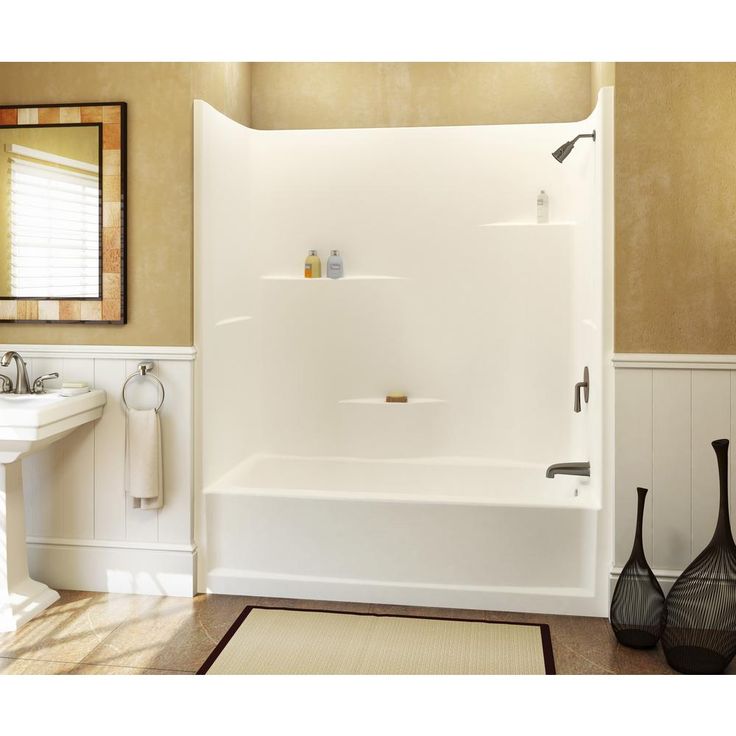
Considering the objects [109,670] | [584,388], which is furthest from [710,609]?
[109,670]

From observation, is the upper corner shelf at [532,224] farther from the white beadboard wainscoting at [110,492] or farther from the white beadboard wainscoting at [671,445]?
the white beadboard wainscoting at [110,492]

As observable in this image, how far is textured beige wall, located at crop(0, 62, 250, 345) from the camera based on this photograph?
305 centimetres

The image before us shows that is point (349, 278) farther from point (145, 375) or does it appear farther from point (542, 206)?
point (145, 375)

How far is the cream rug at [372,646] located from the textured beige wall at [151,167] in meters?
1.23

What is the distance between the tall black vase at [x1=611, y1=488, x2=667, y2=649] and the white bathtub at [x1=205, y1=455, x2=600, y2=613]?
0.91 feet

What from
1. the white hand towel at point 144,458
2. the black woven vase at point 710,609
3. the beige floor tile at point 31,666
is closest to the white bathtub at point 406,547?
the white hand towel at point 144,458

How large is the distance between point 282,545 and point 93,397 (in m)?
1.00

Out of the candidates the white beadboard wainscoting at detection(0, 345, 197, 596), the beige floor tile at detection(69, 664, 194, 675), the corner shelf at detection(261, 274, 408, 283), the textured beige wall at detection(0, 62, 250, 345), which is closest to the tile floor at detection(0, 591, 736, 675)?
the beige floor tile at detection(69, 664, 194, 675)

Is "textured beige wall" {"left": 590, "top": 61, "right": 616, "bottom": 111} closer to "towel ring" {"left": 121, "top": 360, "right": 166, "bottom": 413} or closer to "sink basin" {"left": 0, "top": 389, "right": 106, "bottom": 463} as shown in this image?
"towel ring" {"left": 121, "top": 360, "right": 166, "bottom": 413}

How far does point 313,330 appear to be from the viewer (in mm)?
3932

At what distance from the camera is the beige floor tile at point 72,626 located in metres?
2.61

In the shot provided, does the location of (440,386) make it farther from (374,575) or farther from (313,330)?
(374,575)

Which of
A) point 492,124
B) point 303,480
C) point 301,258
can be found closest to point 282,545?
point 303,480
